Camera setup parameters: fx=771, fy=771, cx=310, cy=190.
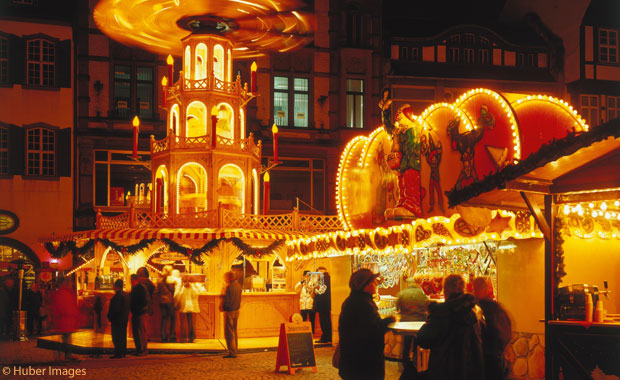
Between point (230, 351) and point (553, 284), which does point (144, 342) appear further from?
point (553, 284)

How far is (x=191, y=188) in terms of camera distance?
25.5 metres

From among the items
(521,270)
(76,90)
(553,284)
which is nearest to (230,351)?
(521,270)

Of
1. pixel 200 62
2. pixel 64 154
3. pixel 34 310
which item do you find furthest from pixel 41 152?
pixel 34 310

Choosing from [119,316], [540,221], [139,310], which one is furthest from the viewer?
[139,310]

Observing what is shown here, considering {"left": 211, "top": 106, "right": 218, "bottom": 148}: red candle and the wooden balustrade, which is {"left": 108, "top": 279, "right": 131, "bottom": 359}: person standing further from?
{"left": 211, "top": 106, "right": 218, "bottom": 148}: red candle

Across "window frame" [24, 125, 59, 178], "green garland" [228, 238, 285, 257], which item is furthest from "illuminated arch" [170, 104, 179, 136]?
"window frame" [24, 125, 59, 178]

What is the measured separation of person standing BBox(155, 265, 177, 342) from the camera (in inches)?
769

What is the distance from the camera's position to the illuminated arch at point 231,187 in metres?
24.1

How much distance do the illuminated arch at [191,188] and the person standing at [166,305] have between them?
398cm

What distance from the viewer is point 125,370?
46.8 feet

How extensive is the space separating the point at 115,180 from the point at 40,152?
2.99 meters

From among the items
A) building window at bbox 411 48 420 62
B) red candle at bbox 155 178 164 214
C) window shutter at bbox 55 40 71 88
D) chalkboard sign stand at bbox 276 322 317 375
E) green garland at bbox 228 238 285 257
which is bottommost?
chalkboard sign stand at bbox 276 322 317 375

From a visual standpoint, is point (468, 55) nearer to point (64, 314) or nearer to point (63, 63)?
point (63, 63)

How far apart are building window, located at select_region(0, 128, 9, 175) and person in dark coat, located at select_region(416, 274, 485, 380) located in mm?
25845
